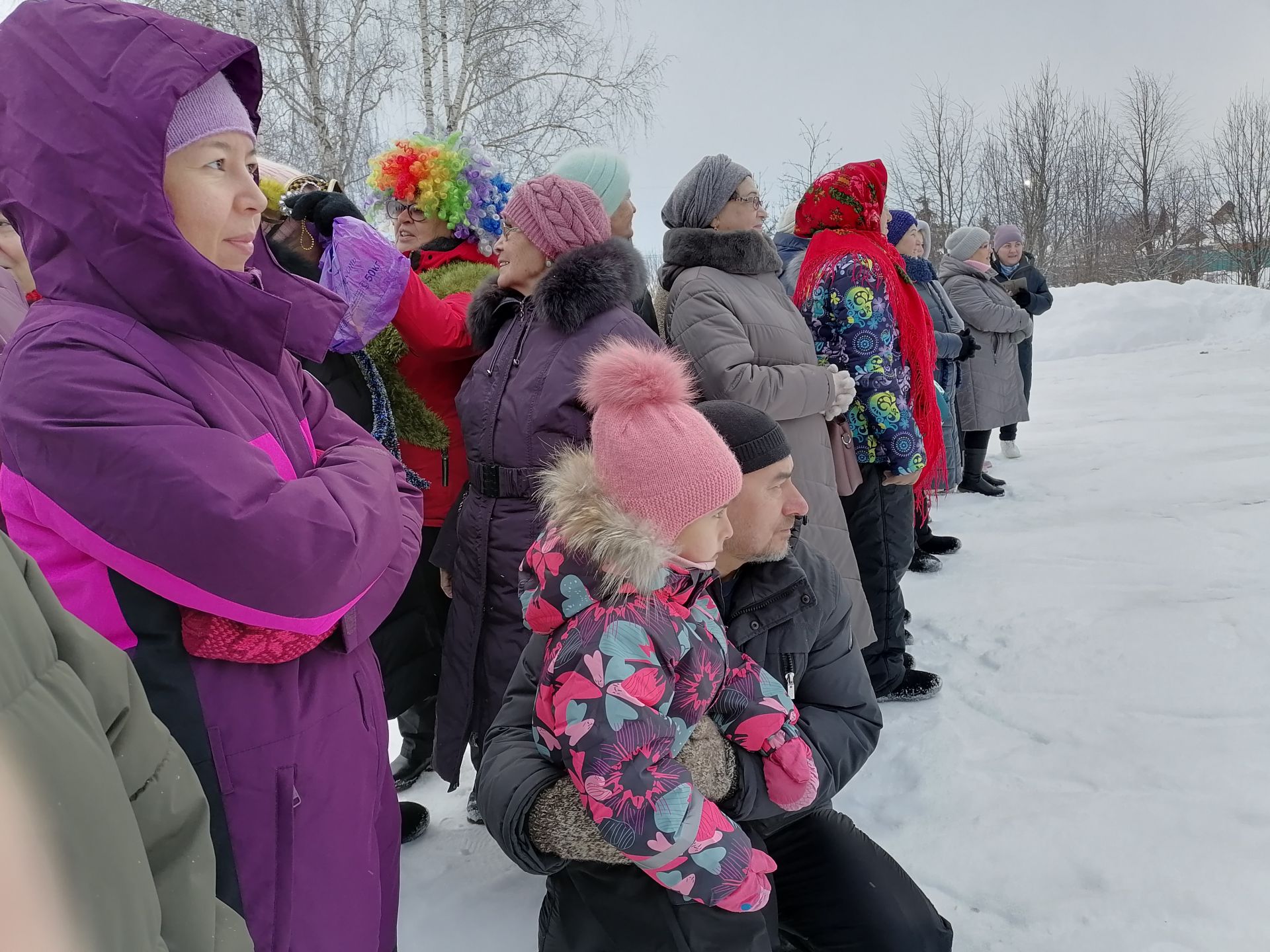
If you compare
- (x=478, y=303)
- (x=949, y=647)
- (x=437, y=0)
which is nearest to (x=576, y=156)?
(x=478, y=303)

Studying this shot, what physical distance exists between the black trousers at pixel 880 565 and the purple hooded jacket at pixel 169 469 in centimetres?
226

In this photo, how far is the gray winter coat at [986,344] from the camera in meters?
5.99

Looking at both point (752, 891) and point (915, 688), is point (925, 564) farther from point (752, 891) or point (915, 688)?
point (752, 891)

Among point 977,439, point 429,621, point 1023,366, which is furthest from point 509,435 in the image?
point 1023,366

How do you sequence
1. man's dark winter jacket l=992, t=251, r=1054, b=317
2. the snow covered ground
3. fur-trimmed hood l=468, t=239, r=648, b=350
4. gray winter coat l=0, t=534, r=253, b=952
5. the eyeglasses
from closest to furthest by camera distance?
gray winter coat l=0, t=534, r=253, b=952, the snow covered ground, fur-trimmed hood l=468, t=239, r=648, b=350, the eyeglasses, man's dark winter jacket l=992, t=251, r=1054, b=317

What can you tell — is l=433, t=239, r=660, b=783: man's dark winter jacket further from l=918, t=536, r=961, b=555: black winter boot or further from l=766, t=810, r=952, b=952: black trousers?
l=918, t=536, r=961, b=555: black winter boot

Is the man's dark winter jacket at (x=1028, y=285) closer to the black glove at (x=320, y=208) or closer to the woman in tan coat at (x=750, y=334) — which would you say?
the woman in tan coat at (x=750, y=334)

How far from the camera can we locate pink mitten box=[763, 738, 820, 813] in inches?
63.0

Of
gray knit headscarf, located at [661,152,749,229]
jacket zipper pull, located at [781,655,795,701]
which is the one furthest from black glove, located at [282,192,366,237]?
jacket zipper pull, located at [781,655,795,701]

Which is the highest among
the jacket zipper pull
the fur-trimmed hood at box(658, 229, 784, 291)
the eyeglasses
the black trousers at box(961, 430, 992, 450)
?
the eyeglasses

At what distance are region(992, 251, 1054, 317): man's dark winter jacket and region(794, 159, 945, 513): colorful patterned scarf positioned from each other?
12.5 feet

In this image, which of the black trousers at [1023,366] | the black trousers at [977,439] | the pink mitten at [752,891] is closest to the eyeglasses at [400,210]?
the pink mitten at [752,891]

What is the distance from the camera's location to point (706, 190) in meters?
2.92

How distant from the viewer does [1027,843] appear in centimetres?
229
